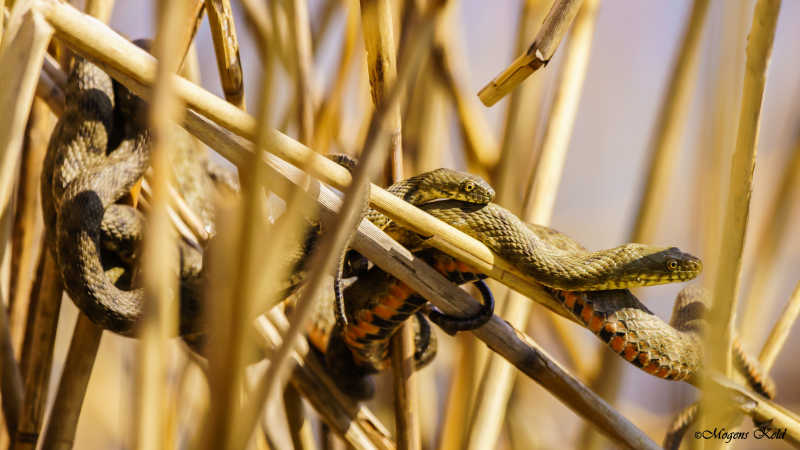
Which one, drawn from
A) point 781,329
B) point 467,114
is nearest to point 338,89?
point 467,114

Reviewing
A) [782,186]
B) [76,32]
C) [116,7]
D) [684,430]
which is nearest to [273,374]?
[76,32]

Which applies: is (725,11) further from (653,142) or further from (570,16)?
(653,142)

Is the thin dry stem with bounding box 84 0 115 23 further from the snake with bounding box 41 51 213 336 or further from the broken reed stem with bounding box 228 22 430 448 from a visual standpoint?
the broken reed stem with bounding box 228 22 430 448

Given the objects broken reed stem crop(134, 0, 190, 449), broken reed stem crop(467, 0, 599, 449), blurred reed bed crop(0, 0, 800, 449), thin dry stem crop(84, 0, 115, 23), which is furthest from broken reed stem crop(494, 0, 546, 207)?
broken reed stem crop(134, 0, 190, 449)

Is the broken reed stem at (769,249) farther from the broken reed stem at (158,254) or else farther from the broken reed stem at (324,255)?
the broken reed stem at (158,254)

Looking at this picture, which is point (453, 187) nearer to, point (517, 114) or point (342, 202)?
point (517, 114)

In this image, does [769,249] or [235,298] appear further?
[769,249]
